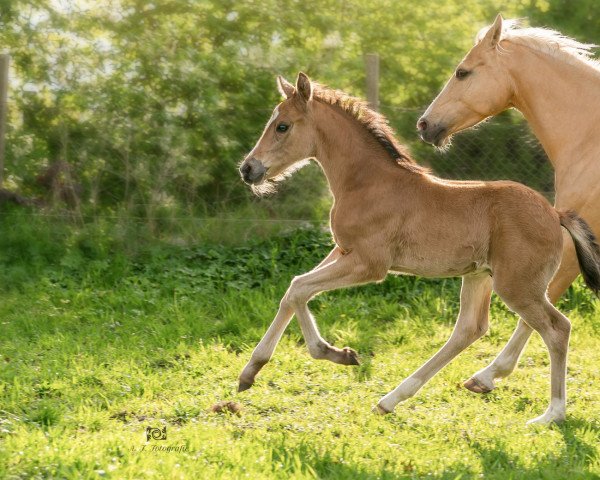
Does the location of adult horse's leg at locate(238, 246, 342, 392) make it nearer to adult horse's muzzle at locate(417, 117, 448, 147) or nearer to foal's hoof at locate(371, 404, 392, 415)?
foal's hoof at locate(371, 404, 392, 415)

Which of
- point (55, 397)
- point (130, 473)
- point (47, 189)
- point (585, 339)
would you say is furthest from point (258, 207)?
point (130, 473)

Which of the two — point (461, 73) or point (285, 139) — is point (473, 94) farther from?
point (285, 139)

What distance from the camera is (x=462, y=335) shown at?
19.1 feet

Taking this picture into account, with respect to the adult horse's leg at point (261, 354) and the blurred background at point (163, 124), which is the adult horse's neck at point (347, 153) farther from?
the blurred background at point (163, 124)

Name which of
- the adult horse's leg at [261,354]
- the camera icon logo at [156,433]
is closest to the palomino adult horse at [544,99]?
the adult horse's leg at [261,354]

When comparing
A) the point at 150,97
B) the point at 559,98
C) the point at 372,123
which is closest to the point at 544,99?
the point at 559,98

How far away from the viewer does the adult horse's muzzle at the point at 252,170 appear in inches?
229

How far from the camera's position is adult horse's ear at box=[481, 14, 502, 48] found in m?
6.79

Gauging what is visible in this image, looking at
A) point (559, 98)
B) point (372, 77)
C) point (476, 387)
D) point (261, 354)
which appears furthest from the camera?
point (372, 77)

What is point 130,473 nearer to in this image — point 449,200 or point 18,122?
point 449,200

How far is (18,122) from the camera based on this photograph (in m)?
9.70

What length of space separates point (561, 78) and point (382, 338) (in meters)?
2.40

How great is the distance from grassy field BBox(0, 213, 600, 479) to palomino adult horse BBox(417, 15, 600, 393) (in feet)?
4.31

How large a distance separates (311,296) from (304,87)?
4.11 feet
